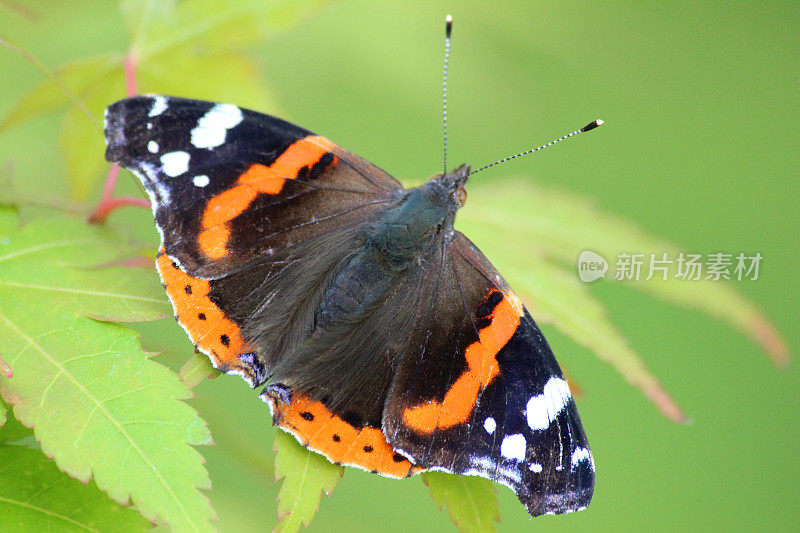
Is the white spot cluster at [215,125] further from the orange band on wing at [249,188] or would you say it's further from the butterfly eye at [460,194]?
the butterfly eye at [460,194]

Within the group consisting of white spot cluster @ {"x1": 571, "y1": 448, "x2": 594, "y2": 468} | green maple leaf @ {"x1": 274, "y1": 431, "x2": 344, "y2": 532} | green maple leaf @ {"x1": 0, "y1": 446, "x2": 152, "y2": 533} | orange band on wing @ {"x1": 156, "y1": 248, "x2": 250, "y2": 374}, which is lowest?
green maple leaf @ {"x1": 0, "y1": 446, "x2": 152, "y2": 533}

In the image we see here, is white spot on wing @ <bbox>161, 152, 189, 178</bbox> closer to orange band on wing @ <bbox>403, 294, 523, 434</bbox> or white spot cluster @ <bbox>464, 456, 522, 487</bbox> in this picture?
orange band on wing @ <bbox>403, 294, 523, 434</bbox>

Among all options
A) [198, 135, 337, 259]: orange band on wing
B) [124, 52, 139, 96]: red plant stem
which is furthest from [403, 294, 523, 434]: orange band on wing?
[124, 52, 139, 96]: red plant stem

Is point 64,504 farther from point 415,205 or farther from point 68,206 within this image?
point 415,205

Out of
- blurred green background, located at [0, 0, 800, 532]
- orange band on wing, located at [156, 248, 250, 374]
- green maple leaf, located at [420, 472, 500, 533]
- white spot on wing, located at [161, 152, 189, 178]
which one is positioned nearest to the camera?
green maple leaf, located at [420, 472, 500, 533]

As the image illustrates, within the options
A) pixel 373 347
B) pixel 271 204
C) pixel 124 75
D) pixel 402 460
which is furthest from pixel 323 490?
pixel 124 75
